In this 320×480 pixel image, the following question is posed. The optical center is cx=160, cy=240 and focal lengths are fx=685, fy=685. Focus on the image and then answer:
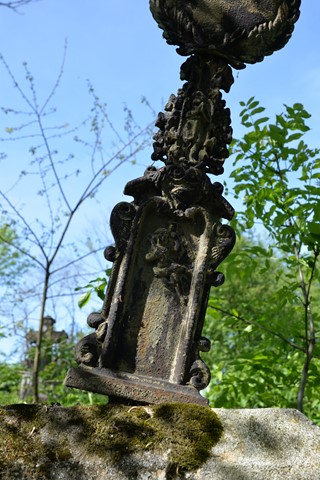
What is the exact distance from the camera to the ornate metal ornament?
3830mm

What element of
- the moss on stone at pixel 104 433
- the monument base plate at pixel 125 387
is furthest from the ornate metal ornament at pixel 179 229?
the moss on stone at pixel 104 433

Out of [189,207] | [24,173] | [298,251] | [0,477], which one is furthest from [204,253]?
[24,173]

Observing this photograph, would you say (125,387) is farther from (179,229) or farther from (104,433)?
(179,229)

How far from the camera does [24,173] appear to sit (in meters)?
8.01

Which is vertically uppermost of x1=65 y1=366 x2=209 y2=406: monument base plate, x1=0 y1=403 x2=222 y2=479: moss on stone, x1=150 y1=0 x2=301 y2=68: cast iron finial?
x1=150 y1=0 x2=301 y2=68: cast iron finial

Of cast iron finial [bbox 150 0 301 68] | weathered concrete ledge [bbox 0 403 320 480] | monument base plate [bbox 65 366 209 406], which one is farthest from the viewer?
cast iron finial [bbox 150 0 301 68]

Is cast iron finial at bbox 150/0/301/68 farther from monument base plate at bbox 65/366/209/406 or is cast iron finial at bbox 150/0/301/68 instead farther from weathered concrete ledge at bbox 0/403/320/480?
weathered concrete ledge at bbox 0/403/320/480

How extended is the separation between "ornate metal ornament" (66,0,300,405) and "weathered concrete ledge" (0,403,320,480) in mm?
525

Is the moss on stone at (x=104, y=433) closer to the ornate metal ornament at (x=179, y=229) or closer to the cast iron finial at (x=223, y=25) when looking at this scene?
the ornate metal ornament at (x=179, y=229)

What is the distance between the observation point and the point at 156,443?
2.99 metres

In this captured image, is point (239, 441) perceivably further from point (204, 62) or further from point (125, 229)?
point (204, 62)

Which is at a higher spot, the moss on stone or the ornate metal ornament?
the ornate metal ornament

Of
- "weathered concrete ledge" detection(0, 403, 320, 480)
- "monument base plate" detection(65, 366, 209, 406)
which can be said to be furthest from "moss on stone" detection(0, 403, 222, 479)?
"monument base plate" detection(65, 366, 209, 406)

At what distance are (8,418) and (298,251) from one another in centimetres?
421
